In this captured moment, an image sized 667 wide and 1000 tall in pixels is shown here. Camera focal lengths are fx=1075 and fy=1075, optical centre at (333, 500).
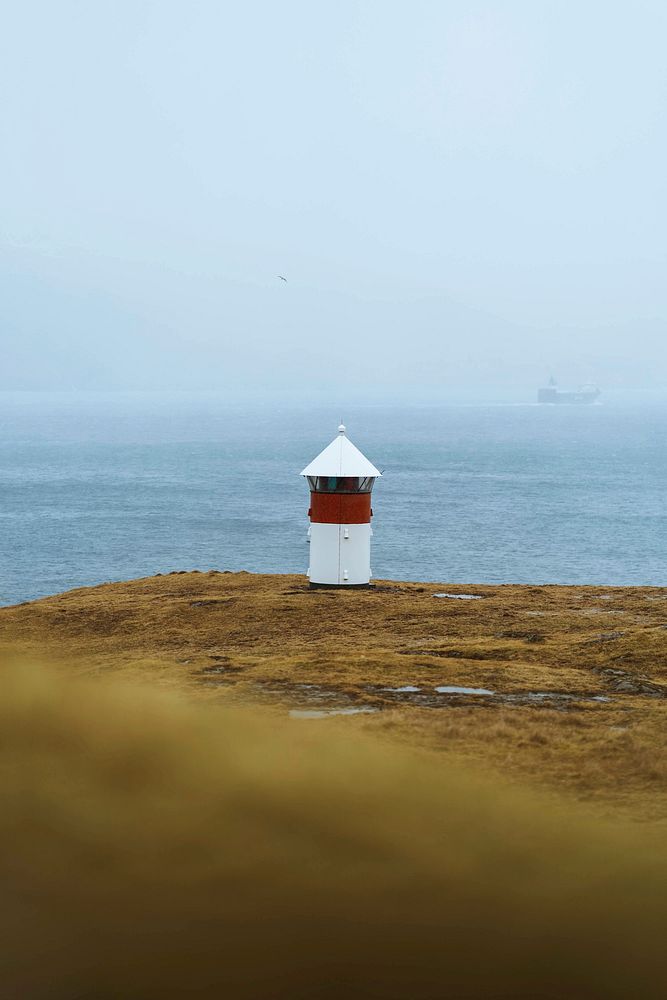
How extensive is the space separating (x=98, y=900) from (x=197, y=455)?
451ft

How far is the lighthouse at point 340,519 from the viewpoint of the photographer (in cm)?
2066

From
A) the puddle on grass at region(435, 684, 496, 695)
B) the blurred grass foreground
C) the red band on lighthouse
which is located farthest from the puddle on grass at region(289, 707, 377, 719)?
the red band on lighthouse

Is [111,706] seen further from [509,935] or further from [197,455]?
[197,455]

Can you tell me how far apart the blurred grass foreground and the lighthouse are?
10.9 meters

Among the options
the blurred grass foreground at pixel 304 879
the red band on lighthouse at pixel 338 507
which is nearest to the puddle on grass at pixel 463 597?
the red band on lighthouse at pixel 338 507

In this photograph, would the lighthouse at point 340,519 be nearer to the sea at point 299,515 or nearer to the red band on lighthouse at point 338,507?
the red band on lighthouse at point 338,507

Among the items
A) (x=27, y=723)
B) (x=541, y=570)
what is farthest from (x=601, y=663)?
(x=541, y=570)

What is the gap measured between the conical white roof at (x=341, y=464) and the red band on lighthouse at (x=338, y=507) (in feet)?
1.39

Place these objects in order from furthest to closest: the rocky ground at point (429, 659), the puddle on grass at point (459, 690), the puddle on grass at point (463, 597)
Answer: the puddle on grass at point (463, 597), the puddle on grass at point (459, 690), the rocky ground at point (429, 659)

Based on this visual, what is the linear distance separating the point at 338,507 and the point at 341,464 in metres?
0.83

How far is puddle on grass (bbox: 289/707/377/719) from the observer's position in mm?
10461

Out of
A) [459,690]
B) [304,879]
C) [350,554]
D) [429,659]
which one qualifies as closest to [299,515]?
[350,554]

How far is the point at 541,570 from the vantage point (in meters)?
61.0

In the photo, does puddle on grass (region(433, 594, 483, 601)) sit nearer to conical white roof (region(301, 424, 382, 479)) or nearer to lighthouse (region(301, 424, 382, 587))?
lighthouse (region(301, 424, 382, 587))
